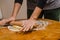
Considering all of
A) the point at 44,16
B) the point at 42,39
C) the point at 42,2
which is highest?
the point at 42,2

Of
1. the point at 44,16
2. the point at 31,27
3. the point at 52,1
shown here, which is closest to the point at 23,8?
the point at 44,16

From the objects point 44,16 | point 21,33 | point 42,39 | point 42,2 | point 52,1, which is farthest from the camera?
point 44,16

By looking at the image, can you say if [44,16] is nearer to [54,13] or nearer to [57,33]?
[54,13]

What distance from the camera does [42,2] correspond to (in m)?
1.24

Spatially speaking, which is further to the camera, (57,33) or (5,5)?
(5,5)

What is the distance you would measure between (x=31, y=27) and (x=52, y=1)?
1.54ft

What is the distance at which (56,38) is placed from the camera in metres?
0.91

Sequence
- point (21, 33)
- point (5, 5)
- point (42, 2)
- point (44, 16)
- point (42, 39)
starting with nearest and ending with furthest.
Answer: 1. point (42, 39)
2. point (21, 33)
3. point (42, 2)
4. point (44, 16)
5. point (5, 5)

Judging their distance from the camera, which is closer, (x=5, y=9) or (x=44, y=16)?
(x=44, y=16)

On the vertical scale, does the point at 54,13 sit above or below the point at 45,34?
above

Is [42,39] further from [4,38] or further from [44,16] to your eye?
[44,16]

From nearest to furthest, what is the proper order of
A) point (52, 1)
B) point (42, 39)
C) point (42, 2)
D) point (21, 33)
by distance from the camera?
point (42, 39) < point (21, 33) < point (42, 2) < point (52, 1)

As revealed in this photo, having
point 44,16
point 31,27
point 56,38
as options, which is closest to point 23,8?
point 44,16

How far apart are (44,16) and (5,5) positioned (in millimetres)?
1066
